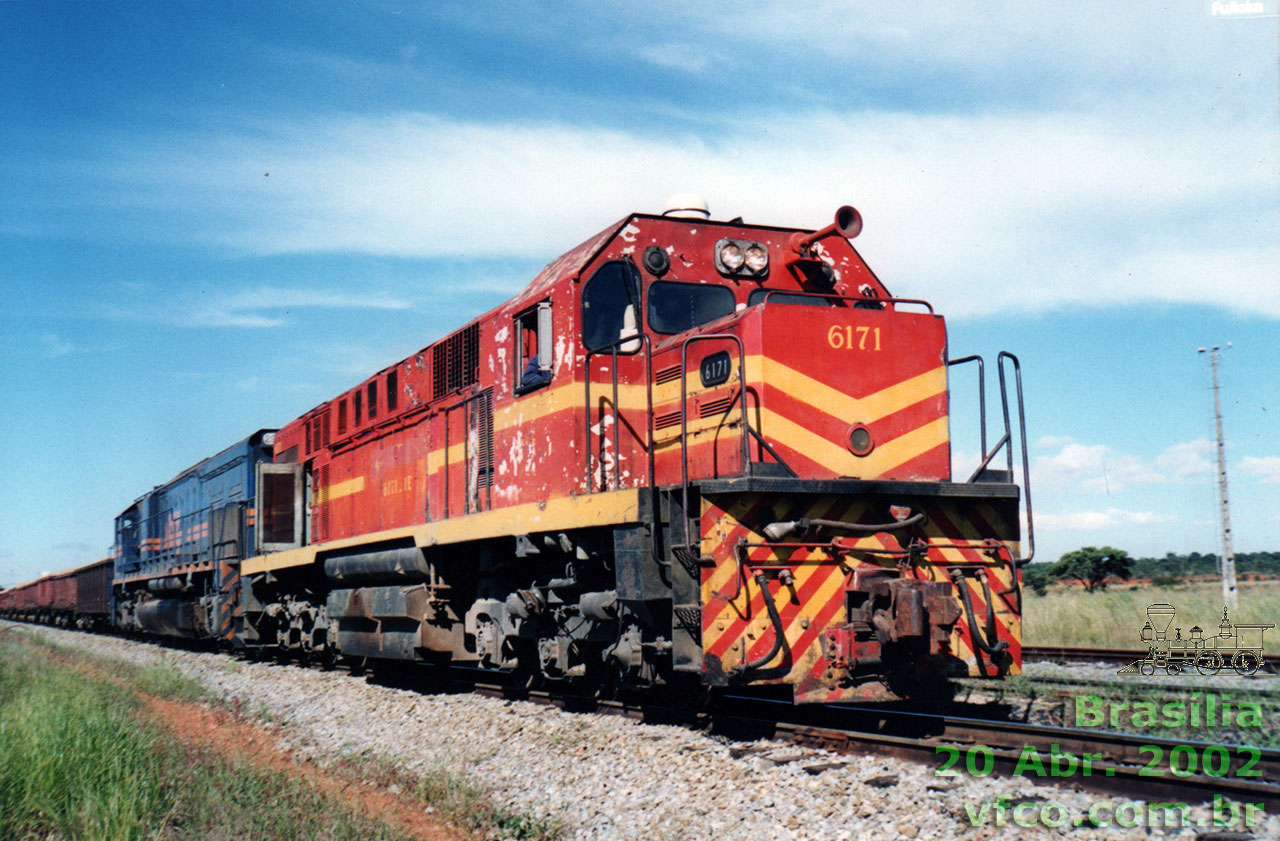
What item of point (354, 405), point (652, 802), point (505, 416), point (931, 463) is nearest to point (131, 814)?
point (652, 802)

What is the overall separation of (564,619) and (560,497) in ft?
3.63

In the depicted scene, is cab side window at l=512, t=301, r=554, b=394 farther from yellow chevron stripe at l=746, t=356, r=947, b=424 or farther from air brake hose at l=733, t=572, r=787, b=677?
air brake hose at l=733, t=572, r=787, b=677

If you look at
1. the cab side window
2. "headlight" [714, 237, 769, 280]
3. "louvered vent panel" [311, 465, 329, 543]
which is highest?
"headlight" [714, 237, 769, 280]

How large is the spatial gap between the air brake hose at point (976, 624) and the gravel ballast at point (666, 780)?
1261 mm

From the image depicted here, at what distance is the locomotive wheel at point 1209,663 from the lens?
→ 33.5 ft

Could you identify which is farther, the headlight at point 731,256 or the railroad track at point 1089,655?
the railroad track at point 1089,655

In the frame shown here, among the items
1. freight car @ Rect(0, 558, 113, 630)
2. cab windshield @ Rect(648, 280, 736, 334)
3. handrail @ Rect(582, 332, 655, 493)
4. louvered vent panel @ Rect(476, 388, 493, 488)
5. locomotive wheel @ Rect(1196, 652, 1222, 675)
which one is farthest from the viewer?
freight car @ Rect(0, 558, 113, 630)

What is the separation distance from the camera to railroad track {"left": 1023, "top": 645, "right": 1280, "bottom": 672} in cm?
1095

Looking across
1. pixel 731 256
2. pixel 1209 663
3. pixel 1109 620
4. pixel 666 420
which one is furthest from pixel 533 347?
pixel 1109 620

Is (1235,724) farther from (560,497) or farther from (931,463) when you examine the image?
(560,497)

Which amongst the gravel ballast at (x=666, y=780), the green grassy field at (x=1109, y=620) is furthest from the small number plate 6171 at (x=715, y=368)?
the green grassy field at (x=1109, y=620)

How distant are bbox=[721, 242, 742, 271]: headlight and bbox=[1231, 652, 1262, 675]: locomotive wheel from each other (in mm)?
6206

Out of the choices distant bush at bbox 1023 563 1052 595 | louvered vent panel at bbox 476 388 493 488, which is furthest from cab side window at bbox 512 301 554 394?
distant bush at bbox 1023 563 1052 595

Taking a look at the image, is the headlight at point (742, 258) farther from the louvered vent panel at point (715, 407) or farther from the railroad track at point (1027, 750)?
the railroad track at point (1027, 750)
